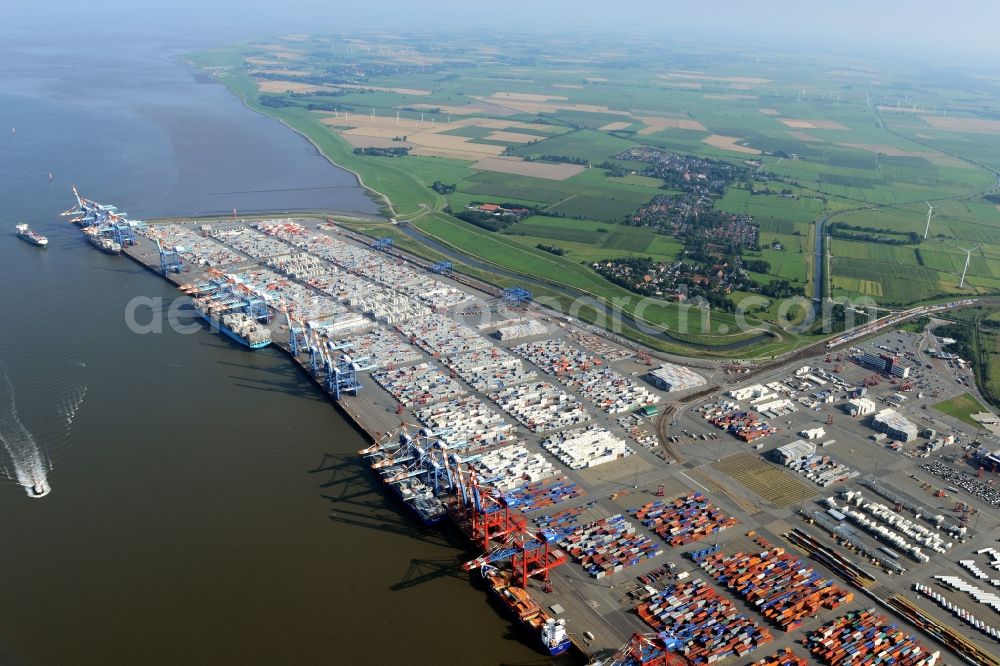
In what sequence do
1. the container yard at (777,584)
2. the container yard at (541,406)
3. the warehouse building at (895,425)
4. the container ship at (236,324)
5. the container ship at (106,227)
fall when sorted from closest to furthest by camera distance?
the container yard at (777,584), the warehouse building at (895,425), the container yard at (541,406), the container ship at (236,324), the container ship at (106,227)

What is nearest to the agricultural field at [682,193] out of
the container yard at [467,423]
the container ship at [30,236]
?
the container yard at [467,423]

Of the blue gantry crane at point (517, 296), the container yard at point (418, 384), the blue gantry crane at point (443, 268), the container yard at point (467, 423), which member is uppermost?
the blue gantry crane at point (443, 268)

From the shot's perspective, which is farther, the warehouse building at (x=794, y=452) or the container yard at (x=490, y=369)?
the container yard at (x=490, y=369)

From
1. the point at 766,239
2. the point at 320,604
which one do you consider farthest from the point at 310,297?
the point at 766,239

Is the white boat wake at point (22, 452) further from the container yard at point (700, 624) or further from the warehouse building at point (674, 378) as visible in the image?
the warehouse building at point (674, 378)

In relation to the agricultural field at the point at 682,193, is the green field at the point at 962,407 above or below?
below

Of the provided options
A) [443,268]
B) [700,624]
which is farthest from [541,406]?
[443,268]

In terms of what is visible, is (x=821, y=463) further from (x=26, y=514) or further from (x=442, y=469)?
(x=26, y=514)

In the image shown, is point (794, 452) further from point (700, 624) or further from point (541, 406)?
point (700, 624)
